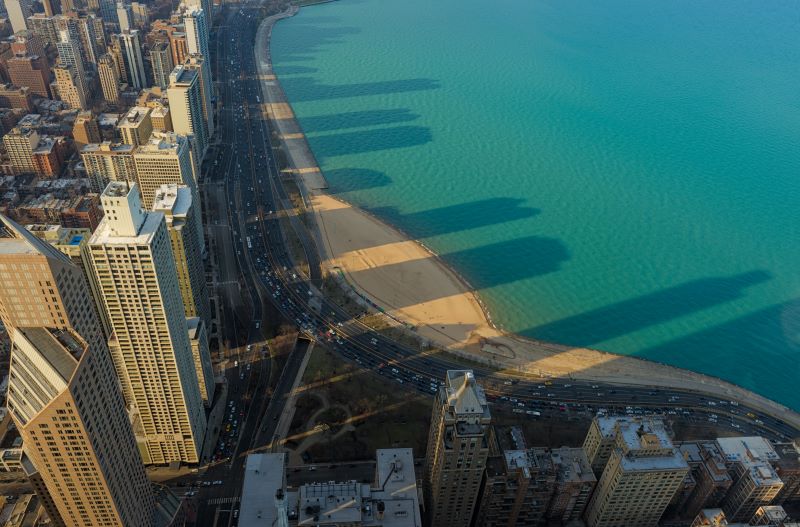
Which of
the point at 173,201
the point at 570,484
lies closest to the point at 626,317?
the point at 570,484

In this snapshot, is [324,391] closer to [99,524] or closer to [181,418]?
[181,418]

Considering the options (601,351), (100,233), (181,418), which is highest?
(100,233)

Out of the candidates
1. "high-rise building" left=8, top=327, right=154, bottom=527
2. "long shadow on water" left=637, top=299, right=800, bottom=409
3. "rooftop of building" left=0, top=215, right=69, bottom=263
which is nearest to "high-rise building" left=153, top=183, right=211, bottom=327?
"high-rise building" left=8, top=327, right=154, bottom=527

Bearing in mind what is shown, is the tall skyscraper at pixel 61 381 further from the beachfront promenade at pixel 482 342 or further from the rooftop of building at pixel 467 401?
the beachfront promenade at pixel 482 342

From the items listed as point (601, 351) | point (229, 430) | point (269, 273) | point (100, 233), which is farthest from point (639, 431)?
point (269, 273)

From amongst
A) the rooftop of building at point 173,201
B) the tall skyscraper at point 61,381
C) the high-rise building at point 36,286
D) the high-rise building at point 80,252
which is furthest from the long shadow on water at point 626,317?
the high-rise building at point 36,286

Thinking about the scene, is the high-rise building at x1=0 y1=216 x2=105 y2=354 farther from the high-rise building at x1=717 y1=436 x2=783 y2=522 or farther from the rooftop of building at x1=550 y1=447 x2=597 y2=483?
the high-rise building at x1=717 y1=436 x2=783 y2=522
